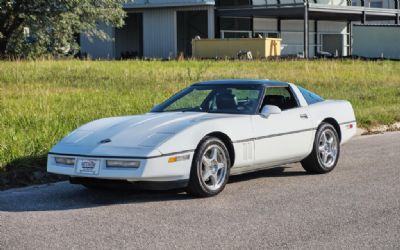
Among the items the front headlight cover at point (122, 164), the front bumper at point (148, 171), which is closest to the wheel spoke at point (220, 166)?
the front bumper at point (148, 171)

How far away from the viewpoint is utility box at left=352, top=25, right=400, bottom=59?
45.7m

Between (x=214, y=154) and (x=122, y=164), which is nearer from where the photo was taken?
(x=122, y=164)

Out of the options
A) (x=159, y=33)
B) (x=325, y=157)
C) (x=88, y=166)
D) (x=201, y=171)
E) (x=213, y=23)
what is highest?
(x=213, y=23)

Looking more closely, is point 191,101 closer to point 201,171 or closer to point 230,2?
point 201,171

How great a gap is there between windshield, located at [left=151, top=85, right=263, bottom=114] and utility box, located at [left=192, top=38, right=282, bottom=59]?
30029mm

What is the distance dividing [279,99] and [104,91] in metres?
9.12

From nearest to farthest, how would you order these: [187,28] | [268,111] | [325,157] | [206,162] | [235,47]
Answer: [206,162]
[268,111]
[325,157]
[235,47]
[187,28]

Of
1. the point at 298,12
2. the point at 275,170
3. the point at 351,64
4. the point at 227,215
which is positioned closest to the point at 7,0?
the point at 351,64

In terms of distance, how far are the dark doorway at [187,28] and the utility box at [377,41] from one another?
10.5 m

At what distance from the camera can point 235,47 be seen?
40.5 m

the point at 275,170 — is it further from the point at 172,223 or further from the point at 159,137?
the point at 172,223

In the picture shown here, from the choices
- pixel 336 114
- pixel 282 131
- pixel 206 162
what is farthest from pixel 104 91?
pixel 206 162

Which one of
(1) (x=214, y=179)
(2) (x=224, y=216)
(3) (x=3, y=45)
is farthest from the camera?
(3) (x=3, y=45)

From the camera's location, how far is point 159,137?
289 inches
